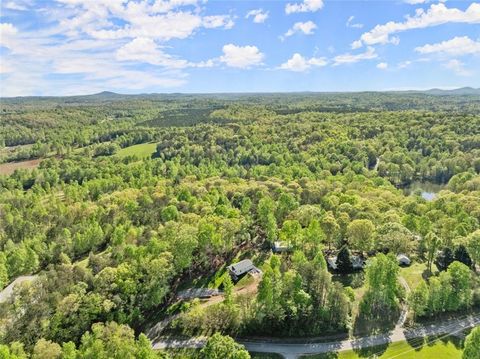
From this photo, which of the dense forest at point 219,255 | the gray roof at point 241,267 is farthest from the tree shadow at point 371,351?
the gray roof at point 241,267

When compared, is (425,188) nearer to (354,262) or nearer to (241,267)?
(354,262)

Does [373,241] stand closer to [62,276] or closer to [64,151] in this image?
[62,276]

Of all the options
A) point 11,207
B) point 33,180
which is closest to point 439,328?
point 11,207

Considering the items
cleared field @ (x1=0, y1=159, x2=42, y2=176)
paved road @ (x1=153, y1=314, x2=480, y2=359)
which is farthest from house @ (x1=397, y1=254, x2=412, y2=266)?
cleared field @ (x1=0, y1=159, x2=42, y2=176)

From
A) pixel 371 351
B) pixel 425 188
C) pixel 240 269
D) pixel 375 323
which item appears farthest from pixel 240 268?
pixel 425 188

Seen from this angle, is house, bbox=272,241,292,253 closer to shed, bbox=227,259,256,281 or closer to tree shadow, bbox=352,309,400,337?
shed, bbox=227,259,256,281

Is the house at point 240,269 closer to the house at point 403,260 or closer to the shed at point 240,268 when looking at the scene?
the shed at point 240,268
